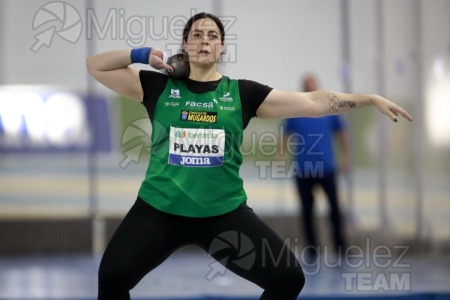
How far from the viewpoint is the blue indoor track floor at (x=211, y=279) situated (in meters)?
6.63

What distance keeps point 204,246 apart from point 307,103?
2.61 feet

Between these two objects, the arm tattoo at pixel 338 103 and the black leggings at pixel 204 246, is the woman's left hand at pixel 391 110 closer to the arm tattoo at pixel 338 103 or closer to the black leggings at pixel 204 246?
the arm tattoo at pixel 338 103

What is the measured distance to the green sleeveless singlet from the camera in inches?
167

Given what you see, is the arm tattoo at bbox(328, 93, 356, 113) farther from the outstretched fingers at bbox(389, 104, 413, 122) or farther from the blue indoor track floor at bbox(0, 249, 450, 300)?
the blue indoor track floor at bbox(0, 249, 450, 300)

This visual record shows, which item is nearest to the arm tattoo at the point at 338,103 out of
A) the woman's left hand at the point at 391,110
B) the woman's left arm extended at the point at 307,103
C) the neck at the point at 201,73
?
the woman's left arm extended at the point at 307,103

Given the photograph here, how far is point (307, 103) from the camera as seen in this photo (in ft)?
14.6

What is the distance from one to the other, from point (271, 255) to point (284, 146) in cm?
483

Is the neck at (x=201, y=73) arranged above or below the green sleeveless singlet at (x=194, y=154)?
above

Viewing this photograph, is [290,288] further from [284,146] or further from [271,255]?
[284,146]
